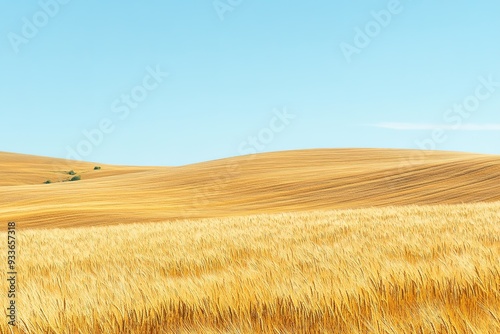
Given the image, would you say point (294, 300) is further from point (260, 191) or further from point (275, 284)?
point (260, 191)

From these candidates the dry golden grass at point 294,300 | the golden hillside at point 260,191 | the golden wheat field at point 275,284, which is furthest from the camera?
the golden hillside at point 260,191

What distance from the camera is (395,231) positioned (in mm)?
7613

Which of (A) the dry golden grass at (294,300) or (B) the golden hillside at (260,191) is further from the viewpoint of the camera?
(B) the golden hillside at (260,191)

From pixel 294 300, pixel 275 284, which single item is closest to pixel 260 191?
pixel 275 284

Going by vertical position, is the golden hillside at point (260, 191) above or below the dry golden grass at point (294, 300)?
above

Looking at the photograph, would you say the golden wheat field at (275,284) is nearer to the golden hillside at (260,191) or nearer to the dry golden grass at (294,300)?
the dry golden grass at (294,300)

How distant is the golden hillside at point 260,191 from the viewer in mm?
28688

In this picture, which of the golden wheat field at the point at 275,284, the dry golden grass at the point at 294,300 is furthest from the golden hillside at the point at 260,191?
the dry golden grass at the point at 294,300

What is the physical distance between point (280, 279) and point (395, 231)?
14.5 feet

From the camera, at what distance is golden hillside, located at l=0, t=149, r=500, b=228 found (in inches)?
1129

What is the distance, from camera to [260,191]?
123 feet

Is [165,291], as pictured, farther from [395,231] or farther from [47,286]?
[395,231]

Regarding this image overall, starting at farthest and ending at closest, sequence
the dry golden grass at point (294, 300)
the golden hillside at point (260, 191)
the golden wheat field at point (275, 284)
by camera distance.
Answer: the golden hillside at point (260, 191) < the golden wheat field at point (275, 284) < the dry golden grass at point (294, 300)

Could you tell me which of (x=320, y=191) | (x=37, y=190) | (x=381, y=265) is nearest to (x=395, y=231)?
(x=381, y=265)
